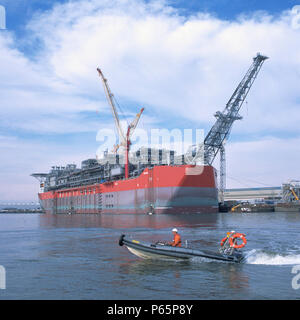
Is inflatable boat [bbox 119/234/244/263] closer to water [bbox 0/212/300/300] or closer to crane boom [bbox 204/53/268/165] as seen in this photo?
water [bbox 0/212/300/300]

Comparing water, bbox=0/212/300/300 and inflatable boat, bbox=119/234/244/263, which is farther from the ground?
inflatable boat, bbox=119/234/244/263

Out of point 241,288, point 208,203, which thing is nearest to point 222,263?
point 241,288

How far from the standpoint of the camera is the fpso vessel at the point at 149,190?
58844 mm

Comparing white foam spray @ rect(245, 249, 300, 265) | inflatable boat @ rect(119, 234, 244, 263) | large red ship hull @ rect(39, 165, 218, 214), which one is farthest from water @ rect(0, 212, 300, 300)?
large red ship hull @ rect(39, 165, 218, 214)

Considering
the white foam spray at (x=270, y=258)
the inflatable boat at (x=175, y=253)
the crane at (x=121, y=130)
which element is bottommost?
the white foam spray at (x=270, y=258)

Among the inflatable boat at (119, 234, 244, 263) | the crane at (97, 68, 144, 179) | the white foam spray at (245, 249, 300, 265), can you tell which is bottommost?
the white foam spray at (245, 249, 300, 265)

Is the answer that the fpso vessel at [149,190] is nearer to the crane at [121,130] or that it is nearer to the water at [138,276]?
the crane at [121,130]

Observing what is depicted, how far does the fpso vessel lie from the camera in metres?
58.8

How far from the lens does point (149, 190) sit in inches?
2403

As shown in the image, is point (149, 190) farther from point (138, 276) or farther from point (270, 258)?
point (138, 276)

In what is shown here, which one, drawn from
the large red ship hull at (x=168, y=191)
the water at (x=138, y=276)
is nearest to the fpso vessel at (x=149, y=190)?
the large red ship hull at (x=168, y=191)

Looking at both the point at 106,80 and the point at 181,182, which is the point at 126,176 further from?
the point at 106,80

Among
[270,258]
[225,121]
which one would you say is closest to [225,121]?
[225,121]
